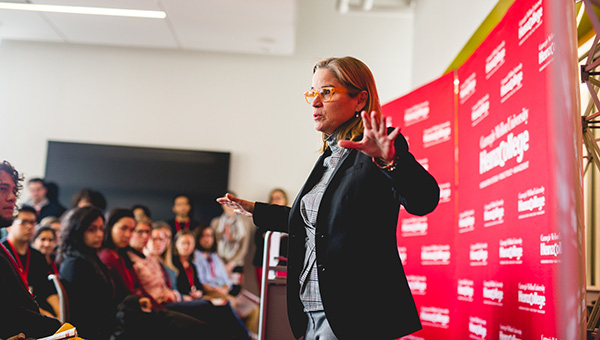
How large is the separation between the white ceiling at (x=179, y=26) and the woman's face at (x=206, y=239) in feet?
8.18

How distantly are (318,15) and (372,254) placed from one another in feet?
23.5

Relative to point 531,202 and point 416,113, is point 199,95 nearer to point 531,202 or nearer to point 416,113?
point 416,113

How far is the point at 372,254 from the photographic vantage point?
1.43 m

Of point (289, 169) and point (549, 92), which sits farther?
point (289, 169)

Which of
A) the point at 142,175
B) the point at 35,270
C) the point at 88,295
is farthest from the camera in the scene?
the point at 142,175

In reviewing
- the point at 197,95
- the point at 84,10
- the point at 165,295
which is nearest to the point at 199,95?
the point at 197,95

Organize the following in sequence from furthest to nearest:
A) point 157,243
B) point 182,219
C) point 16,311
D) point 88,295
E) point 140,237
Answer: point 182,219
point 157,243
point 140,237
point 88,295
point 16,311

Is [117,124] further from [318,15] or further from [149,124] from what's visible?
[318,15]

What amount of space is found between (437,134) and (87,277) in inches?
102

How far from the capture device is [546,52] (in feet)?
7.23

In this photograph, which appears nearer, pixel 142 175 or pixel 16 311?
pixel 16 311

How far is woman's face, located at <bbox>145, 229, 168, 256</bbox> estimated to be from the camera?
6047 mm

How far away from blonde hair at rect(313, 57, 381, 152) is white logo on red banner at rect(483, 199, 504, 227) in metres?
1.41

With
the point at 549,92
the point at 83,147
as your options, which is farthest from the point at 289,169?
the point at 549,92
